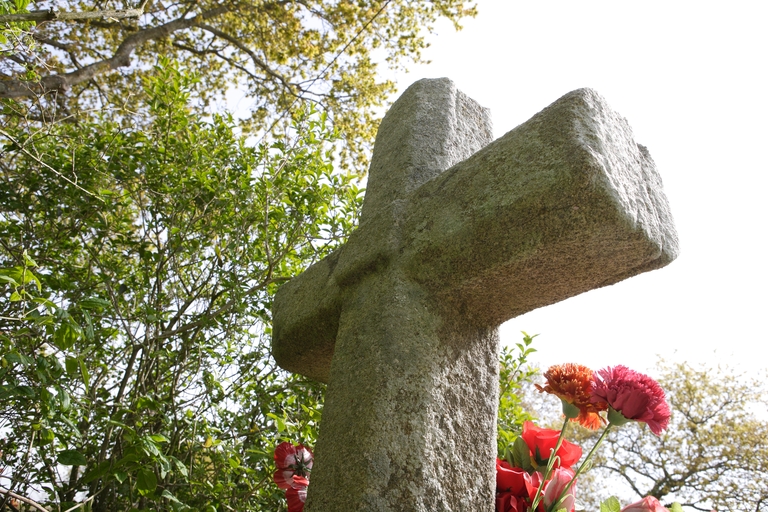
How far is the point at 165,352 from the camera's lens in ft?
7.23

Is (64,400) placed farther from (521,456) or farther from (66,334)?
(521,456)

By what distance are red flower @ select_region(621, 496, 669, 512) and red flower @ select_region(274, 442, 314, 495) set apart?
81cm

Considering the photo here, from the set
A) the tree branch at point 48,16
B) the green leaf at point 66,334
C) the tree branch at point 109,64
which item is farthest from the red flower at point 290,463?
the tree branch at point 109,64

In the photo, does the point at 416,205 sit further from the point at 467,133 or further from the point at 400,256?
the point at 467,133

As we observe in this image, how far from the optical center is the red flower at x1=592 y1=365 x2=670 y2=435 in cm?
102

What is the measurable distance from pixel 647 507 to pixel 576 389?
0.27 metres

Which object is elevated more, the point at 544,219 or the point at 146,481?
the point at 544,219

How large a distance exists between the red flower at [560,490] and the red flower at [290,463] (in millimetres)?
652

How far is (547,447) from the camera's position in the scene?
4.04 ft

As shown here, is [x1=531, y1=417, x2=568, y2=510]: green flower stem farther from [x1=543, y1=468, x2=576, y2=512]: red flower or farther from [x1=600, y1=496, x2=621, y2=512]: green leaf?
Answer: [x1=600, y1=496, x2=621, y2=512]: green leaf

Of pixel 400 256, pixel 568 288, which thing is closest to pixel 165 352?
pixel 400 256

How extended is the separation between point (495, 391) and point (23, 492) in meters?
1.97

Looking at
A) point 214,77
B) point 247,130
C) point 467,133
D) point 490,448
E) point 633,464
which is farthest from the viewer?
point 633,464

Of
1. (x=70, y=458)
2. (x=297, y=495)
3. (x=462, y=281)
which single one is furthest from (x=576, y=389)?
(x=70, y=458)
